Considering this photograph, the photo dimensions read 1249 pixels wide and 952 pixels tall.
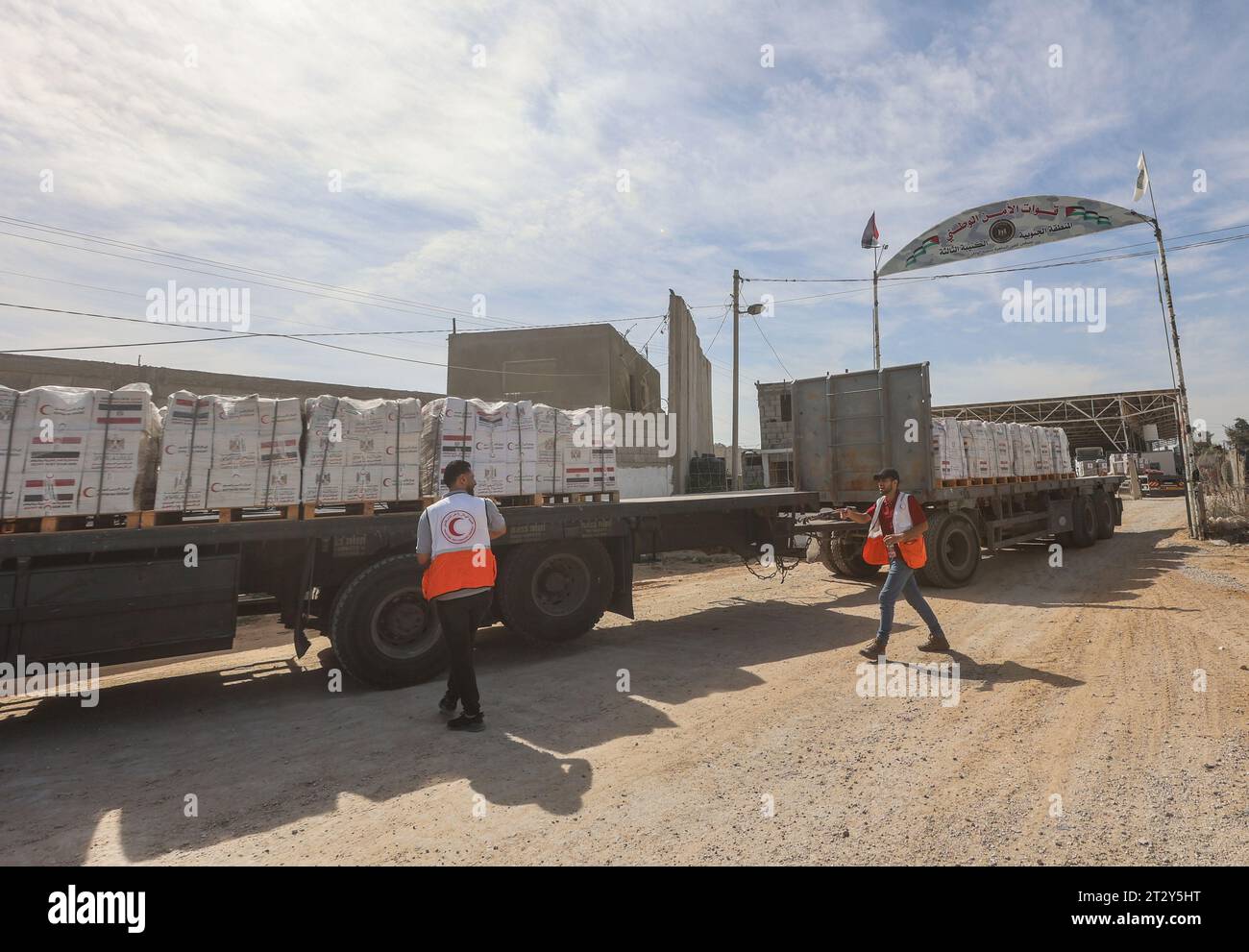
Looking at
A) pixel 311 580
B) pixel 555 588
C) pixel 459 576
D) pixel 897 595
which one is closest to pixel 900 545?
pixel 897 595

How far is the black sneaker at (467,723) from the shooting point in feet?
15.8

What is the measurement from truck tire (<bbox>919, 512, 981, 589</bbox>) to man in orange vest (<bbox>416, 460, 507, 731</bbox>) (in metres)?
7.69

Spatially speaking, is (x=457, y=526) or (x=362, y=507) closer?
(x=457, y=526)

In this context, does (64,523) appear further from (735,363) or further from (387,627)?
(735,363)

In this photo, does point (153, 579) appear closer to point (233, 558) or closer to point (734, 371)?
point (233, 558)

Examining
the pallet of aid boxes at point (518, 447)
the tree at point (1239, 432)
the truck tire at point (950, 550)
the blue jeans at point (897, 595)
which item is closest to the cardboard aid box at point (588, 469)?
the pallet of aid boxes at point (518, 447)

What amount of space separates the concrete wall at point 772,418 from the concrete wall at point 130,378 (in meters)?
22.3

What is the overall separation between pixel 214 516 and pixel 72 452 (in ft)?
3.59

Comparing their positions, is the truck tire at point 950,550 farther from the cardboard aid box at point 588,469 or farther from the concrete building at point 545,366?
the concrete building at point 545,366

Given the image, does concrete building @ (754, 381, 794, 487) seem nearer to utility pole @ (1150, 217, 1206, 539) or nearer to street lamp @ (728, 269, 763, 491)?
street lamp @ (728, 269, 763, 491)

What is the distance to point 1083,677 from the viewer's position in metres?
5.58

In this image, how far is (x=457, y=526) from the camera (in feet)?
15.9
